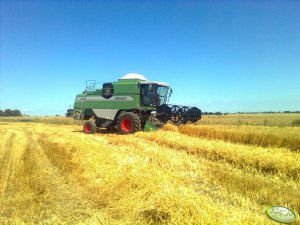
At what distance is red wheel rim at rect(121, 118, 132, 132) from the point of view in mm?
17609

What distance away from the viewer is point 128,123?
1769 cm

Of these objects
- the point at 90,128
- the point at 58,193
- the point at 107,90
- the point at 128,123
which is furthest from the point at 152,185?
the point at 90,128

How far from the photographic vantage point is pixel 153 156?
997cm

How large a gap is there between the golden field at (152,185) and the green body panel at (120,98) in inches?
268

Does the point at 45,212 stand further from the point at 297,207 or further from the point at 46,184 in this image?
the point at 297,207

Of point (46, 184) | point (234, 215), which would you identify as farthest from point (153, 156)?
point (234, 215)

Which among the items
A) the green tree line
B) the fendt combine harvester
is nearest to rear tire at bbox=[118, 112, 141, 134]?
the fendt combine harvester

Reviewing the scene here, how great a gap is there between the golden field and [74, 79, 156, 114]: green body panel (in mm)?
6798

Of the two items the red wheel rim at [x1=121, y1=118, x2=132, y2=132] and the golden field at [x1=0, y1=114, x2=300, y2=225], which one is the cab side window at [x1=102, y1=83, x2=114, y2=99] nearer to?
the red wheel rim at [x1=121, y1=118, x2=132, y2=132]

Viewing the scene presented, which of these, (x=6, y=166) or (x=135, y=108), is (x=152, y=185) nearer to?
(x=6, y=166)

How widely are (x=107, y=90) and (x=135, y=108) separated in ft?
7.54

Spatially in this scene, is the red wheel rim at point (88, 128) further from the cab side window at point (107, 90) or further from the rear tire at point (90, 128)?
the cab side window at point (107, 90)

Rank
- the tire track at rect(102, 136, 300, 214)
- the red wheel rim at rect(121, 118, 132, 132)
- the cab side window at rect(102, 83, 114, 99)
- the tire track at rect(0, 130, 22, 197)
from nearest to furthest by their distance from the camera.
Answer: the tire track at rect(102, 136, 300, 214), the tire track at rect(0, 130, 22, 197), the red wheel rim at rect(121, 118, 132, 132), the cab side window at rect(102, 83, 114, 99)

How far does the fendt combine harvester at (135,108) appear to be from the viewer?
17625mm
